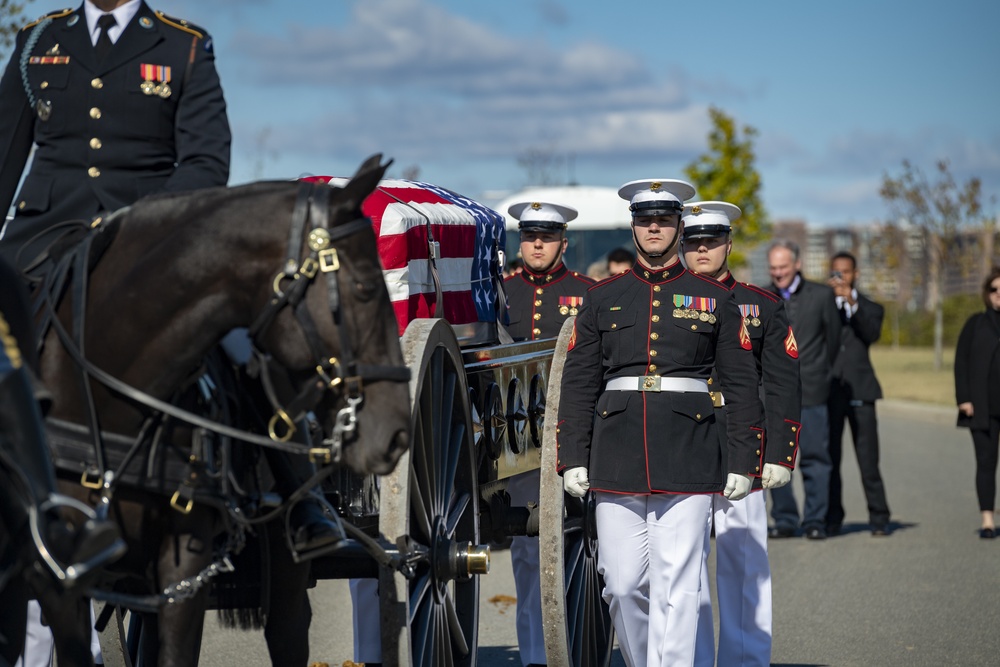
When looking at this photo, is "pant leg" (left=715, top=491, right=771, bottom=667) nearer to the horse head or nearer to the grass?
the horse head

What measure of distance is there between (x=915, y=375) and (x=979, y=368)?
20.1 metres

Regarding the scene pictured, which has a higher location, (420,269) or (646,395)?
(420,269)

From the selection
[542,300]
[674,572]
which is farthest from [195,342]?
[542,300]

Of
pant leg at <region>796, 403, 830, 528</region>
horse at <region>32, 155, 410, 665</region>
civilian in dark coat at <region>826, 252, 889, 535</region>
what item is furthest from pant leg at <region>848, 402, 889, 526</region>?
horse at <region>32, 155, 410, 665</region>

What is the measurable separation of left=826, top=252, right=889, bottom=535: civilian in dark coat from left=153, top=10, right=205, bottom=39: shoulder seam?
8.19 metres

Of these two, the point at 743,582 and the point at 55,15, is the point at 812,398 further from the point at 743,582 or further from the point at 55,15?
the point at 55,15

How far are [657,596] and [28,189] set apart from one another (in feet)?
9.43

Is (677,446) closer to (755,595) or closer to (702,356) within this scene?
(702,356)

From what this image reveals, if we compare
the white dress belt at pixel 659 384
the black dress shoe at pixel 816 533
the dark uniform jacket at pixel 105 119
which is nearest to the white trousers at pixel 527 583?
the white dress belt at pixel 659 384

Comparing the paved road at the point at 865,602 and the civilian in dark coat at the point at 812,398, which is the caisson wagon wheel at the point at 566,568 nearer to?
the paved road at the point at 865,602

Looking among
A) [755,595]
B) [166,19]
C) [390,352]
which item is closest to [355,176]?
[390,352]

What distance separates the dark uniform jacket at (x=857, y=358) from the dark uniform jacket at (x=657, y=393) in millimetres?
6227

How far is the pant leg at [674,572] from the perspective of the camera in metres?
5.51

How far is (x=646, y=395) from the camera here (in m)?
5.74
